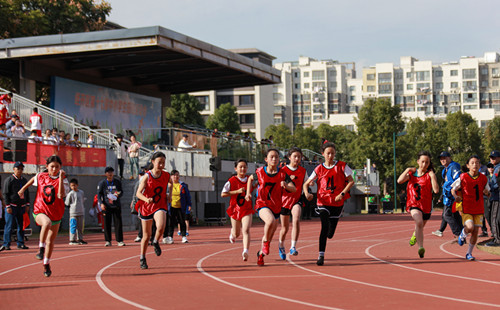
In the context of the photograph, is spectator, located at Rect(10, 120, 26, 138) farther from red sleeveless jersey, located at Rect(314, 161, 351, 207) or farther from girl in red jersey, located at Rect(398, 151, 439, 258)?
girl in red jersey, located at Rect(398, 151, 439, 258)

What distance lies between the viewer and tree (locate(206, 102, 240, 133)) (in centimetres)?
8800

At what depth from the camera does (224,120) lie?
88125 millimetres

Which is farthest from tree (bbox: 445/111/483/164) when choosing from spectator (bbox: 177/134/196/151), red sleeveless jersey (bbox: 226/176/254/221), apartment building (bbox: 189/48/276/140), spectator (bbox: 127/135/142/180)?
red sleeveless jersey (bbox: 226/176/254/221)

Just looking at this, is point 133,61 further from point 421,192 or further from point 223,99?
point 223,99

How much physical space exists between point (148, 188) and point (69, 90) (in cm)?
2819

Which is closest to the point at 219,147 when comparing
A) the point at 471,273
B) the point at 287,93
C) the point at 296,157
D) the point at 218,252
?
the point at 218,252

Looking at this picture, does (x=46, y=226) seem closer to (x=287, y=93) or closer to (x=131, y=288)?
(x=131, y=288)

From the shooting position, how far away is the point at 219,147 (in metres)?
41.5

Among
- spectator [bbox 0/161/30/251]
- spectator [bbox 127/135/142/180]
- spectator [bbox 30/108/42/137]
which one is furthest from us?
spectator [bbox 127/135/142/180]

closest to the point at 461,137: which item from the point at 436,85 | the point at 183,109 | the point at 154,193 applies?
the point at 183,109

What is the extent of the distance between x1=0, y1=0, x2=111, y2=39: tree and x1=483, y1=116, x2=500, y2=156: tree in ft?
215

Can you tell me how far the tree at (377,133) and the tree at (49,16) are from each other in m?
37.5

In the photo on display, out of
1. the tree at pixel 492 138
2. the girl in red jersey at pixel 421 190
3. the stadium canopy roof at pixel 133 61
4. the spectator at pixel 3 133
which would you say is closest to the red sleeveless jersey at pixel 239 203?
the girl in red jersey at pixel 421 190

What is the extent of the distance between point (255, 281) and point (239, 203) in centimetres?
339
